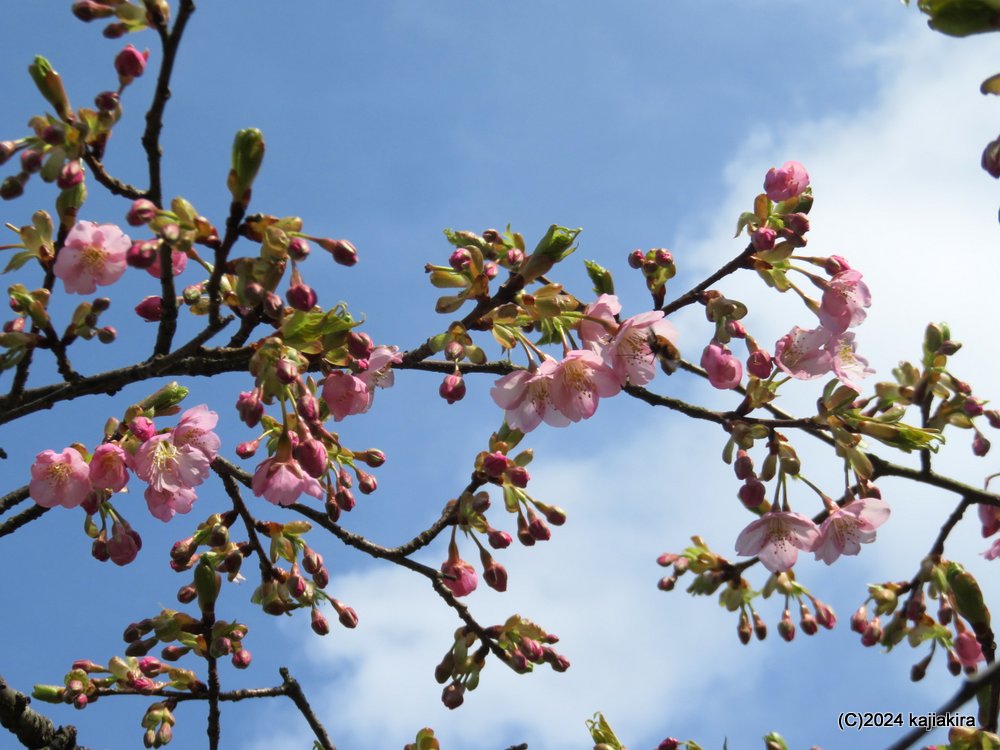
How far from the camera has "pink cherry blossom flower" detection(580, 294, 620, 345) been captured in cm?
253

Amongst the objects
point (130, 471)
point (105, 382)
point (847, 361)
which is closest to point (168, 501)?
point (130, 471)

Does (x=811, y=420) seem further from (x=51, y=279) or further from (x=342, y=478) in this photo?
(x=51, y=279)

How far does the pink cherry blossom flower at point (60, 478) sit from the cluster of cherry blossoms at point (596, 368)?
3.76 ft

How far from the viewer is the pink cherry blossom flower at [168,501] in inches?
98.8

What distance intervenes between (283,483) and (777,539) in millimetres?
1572

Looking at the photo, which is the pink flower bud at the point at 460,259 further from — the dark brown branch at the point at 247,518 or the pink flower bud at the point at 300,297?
the dark brown branch at the point at 247,518

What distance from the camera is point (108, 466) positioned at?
2.43 m

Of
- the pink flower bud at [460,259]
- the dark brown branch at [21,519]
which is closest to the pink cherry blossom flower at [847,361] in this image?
the pink flower bud at [460,259]

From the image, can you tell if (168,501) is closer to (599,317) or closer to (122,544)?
(122,544)

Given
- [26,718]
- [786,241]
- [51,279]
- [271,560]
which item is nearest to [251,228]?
[51,279]

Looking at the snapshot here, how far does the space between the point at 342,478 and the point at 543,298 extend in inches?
33.9

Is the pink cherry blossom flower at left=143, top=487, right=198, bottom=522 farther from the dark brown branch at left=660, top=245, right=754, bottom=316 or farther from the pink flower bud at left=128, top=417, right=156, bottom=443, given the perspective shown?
the dark brown branch at left=660, top=245, right=754, bottom=316

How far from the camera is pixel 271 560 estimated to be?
2801 millimetres

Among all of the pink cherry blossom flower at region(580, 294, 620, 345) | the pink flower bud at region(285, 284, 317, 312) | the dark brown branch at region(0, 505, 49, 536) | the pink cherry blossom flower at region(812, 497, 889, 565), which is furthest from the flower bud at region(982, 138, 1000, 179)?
the dark brown branch at region(0, 505, 49, 536)
